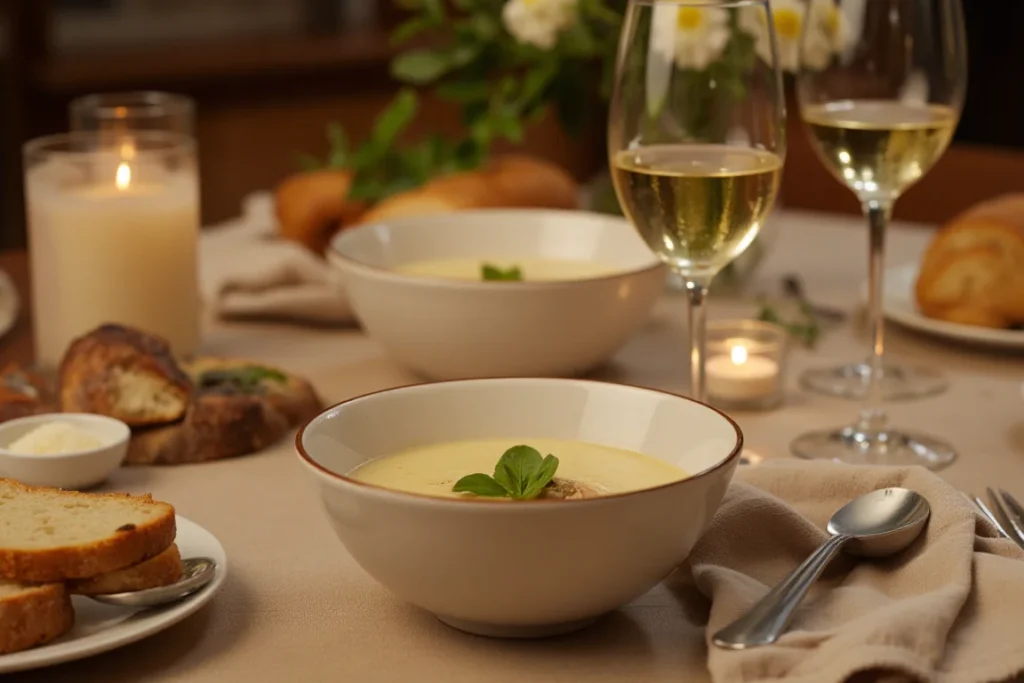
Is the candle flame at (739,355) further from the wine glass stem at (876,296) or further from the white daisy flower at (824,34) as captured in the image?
the white daisy flower at (824,34)

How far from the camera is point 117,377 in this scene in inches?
51.1

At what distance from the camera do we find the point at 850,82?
1418 millimetres

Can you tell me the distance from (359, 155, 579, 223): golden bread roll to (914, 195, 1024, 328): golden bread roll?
1.66 feet

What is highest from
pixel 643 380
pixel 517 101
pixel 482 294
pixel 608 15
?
→ pixel 608 15

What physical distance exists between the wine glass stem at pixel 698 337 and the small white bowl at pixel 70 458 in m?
0.48

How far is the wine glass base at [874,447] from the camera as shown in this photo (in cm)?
130

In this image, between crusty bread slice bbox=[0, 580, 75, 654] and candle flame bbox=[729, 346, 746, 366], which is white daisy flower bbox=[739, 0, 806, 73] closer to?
candle flame bbox=[729, 346, 746, 366]

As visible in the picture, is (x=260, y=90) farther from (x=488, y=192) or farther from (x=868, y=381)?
(x=868, y=381)

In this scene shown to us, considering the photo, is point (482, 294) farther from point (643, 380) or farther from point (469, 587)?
point (469, 587)

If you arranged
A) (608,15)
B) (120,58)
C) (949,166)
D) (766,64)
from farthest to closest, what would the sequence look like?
(120,58) < (949,166) < (608,15) < (766,64)

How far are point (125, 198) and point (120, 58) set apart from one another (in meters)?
3.06

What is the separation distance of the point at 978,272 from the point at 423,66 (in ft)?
2.58

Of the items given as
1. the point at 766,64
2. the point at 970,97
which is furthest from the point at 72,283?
the point at 970,97

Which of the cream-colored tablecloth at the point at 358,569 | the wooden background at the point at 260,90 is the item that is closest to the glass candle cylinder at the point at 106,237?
the cream-colored tablecloth at the point at 358,569
